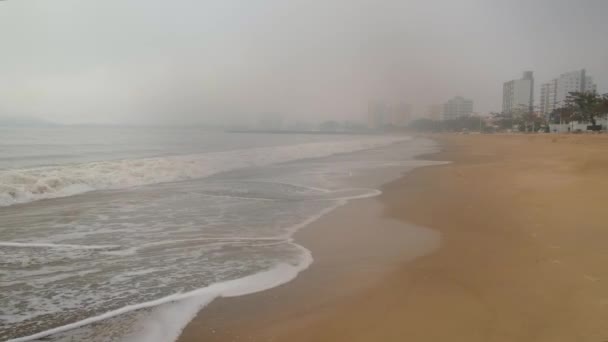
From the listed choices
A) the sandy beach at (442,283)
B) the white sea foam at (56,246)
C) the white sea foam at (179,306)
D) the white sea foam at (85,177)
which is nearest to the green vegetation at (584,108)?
the white sea foam at (85,177)

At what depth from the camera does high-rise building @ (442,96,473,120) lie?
5896 centimetres

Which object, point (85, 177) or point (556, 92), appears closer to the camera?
point (85, 177)

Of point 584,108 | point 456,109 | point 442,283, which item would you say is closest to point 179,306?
point 442,283

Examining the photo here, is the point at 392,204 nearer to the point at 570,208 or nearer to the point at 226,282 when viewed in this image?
the point at 570,208

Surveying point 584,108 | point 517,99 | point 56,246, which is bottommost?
point 56,246

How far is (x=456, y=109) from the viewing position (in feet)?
208

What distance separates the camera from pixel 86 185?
21.1ft

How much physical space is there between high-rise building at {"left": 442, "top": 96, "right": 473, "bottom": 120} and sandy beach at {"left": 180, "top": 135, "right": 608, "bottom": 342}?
193 feet

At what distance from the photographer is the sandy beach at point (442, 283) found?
5.07ft

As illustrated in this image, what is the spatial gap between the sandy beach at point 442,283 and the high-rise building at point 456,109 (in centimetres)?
5881

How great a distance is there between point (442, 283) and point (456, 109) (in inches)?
2623

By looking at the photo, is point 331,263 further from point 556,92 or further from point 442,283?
point 556,92

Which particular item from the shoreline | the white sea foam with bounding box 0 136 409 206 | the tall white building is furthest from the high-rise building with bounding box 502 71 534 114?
the shoreline

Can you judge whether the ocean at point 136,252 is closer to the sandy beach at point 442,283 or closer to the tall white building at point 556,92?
the sandy beach at point 442,283
